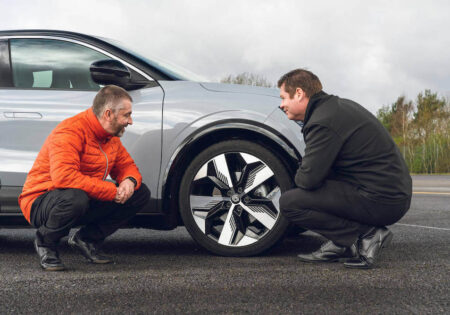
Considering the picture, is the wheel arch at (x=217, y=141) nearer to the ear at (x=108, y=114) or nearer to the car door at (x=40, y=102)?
the car door at (x=40, y=102)

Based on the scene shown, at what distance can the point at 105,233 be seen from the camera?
3484 mm

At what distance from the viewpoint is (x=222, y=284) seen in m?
2.81

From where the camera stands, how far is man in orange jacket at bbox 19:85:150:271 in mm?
3121

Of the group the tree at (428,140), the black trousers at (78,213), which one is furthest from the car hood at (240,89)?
the tree at (428,140)

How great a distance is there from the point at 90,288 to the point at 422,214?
5551mm

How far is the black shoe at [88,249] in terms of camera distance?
135 inches

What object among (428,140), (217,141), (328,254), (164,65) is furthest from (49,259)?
(428,140)

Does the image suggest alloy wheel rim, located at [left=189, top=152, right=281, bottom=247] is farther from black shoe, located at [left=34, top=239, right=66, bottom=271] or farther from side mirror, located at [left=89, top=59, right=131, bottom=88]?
black shoe, located at [left=34, top=239, right=66, bottom=271]

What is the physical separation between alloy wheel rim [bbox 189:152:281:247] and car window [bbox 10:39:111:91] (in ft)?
3.75

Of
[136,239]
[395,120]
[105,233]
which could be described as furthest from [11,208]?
[395,120]

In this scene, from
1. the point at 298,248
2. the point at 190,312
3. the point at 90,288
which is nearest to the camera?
the point at 190,312

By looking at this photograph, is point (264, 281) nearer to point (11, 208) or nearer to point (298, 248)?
point (298, 248)

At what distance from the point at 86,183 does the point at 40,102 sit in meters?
0.90

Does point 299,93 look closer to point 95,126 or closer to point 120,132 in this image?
point 120,132
